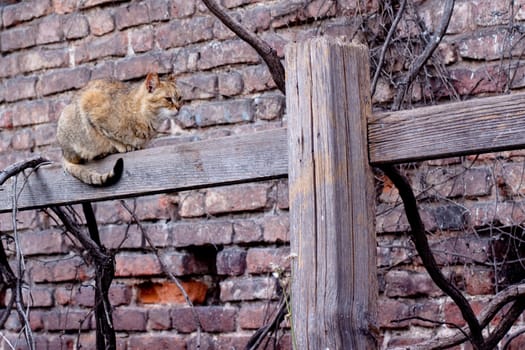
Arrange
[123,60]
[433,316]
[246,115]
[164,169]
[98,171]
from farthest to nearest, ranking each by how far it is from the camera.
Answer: [123,60]
[246,115]
[433,316]
[98,171]
[164,169]

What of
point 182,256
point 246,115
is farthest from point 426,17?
point 182,256

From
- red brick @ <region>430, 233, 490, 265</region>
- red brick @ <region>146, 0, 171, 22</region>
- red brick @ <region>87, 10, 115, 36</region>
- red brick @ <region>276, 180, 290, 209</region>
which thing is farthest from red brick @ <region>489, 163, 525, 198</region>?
red brick @ <region>87, 10, 115, 36</region>

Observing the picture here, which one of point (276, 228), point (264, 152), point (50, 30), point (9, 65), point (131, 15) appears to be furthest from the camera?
point (9, 65)

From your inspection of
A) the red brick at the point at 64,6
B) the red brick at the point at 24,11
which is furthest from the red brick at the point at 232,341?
the red brick at the point at 24,11

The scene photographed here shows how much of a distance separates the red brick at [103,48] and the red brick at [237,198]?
760 millimetres

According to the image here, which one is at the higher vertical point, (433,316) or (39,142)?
(39,142)

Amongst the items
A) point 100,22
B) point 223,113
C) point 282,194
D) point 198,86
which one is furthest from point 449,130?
point 100,22

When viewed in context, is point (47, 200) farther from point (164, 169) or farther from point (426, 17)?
point (426, 17)

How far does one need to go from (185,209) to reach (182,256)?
18 centimetres

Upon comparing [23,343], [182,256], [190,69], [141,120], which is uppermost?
[190,69]

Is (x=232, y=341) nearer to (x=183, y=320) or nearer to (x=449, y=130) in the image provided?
(x=183, y=320)

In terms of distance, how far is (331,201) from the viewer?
203 centimetres

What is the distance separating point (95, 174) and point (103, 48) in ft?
4.57

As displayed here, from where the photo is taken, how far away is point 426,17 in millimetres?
3381
